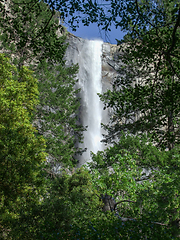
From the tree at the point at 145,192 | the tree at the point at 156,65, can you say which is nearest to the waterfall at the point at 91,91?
the tree at the point at 156,65

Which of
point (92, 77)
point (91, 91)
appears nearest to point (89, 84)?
point (91, 91)

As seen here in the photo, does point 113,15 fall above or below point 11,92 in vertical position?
below

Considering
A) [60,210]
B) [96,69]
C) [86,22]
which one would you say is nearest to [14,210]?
[60,210]

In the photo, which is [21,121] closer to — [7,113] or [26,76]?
[7,113]

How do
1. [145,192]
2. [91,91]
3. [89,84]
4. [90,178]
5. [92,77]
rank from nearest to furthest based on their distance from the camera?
[145,192] → [90,178] → [91,91] → [89,84] → [92,77]

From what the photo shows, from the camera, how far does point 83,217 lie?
6805 mm

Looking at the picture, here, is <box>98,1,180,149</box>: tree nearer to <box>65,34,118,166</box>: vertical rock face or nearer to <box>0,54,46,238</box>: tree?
<box>0,54,46,238</box>: tree

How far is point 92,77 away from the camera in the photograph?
98.3ft

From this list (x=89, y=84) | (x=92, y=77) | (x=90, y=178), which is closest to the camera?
(x=90, y=178)

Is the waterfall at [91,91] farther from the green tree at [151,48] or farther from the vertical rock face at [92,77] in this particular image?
the green tree at [151,48]

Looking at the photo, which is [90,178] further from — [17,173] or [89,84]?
[89,84]

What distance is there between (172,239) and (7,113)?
8031 millimetres

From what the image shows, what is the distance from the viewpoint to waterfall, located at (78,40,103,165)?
26.7m

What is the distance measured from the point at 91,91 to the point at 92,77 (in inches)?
85.2
